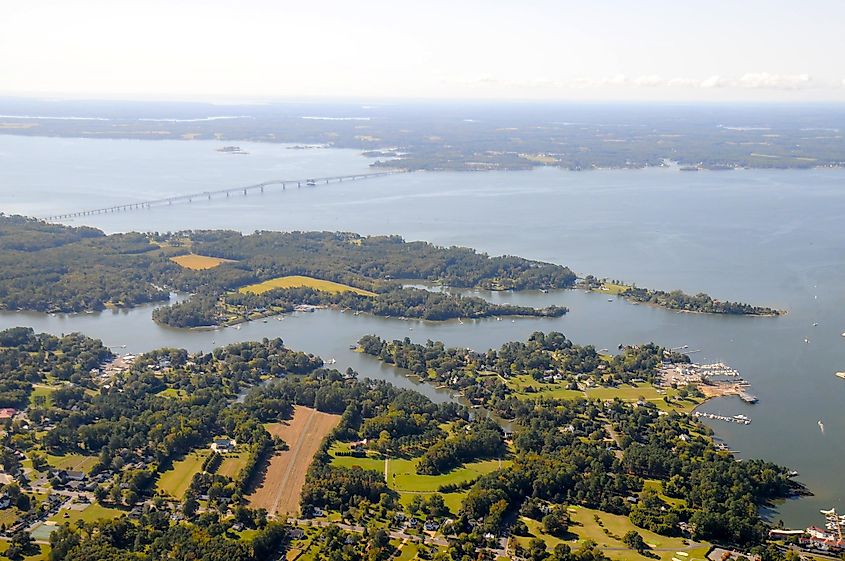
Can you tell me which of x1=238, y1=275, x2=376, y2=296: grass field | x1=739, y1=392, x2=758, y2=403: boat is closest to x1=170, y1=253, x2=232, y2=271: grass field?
x1=238, y1=275, x2=376, y2=296: grass field

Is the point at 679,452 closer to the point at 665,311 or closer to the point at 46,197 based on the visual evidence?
the point at 665,311

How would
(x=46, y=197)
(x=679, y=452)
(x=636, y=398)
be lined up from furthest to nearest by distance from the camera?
(x=46, y=197) < (x=636, y=398) < (x=679, y=452)

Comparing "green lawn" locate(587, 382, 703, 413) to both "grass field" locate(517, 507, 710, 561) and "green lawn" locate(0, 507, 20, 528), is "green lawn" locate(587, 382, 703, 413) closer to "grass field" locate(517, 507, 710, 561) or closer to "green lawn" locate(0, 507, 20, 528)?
"grass field" locate(517, 507, 710, 561)

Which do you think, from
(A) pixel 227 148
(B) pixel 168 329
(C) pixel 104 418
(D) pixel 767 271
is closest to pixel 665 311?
(D) pixel 767 271

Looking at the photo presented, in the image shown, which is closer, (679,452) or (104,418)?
(679,452)

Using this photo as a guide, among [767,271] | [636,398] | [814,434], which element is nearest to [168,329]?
[636,398]

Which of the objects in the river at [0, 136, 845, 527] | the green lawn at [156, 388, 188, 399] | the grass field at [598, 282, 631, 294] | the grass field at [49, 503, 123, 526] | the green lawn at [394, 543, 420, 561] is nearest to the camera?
the green lawn at [394, 543, 420, 561]

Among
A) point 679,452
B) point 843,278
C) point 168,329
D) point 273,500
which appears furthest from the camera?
point 843,278
